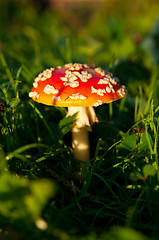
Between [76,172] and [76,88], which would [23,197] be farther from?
[76,88]

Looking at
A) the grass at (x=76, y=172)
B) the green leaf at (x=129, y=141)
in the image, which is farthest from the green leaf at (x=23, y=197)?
the green leaf at (x=129, y=141)

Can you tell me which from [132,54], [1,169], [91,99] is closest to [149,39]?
[132,54]

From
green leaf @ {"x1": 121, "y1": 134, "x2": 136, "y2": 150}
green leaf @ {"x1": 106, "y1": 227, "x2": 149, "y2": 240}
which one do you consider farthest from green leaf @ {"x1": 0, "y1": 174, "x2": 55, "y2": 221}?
green leaf @ {"x1": 121, "y1": 134, "x2": 136, "y2": 150}

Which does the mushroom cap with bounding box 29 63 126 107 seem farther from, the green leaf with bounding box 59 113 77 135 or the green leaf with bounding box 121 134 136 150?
the green leaf with bounding box 121 134 136 150

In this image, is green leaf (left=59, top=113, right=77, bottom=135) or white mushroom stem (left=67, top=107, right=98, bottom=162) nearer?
green leaf (left=59, top=113, right=77, bottom=135)

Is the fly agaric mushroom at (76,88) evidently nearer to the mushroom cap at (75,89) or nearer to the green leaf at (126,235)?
the mushroom cap at (75,89)

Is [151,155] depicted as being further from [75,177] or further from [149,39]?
[149,39]

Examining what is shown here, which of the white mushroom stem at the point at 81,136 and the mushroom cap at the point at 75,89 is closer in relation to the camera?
the mushroom cap at the point at 75,89

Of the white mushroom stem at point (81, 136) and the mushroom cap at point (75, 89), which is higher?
the mushroom cap at point (75, 89)

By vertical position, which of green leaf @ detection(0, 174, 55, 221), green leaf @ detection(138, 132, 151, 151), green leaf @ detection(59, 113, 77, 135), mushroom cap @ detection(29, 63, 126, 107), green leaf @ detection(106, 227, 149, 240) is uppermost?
mushroom cap @ detection(29, 63, 126, 107)
